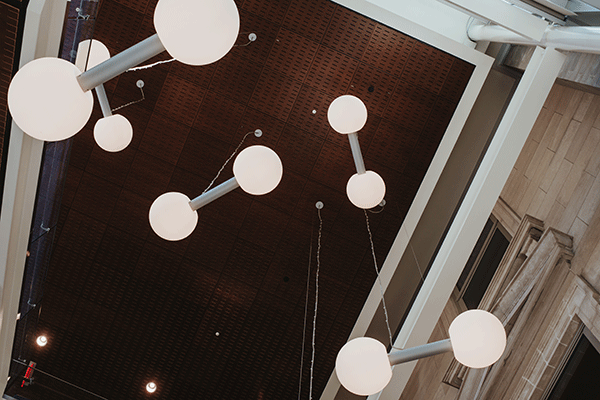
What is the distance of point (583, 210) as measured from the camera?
499 centimetres

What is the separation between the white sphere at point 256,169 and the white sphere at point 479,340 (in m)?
1.69

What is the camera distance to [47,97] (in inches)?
71.6

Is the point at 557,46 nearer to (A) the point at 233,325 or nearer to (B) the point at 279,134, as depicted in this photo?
(B) the point at 279,134

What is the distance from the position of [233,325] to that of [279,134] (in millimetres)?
3498

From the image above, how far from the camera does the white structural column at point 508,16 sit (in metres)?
4.50

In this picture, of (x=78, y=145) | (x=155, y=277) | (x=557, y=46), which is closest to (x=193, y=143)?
(x=78, y=145)

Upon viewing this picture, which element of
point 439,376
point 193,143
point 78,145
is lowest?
point 439,376

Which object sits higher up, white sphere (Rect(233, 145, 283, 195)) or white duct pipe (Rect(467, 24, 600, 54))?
white duct pipe (Rect(467, 24, 600, 54))

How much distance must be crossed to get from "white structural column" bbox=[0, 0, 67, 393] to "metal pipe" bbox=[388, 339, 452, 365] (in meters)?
2.80

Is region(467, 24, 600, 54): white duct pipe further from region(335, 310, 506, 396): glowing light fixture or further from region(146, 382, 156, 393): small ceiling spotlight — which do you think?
region(146, 382, 156, 393): small ceiling spotlight

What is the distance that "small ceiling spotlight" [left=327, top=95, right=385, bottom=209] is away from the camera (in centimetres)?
454

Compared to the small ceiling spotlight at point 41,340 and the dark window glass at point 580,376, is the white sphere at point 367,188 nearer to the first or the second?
the dark window glass at point 580,376

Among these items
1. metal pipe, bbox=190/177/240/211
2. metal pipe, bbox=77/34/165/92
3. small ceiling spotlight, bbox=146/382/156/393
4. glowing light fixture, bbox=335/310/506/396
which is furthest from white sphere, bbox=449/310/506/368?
small ceiling spotlight, bbox=146/382/156/393

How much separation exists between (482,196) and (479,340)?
2302 millimetres
